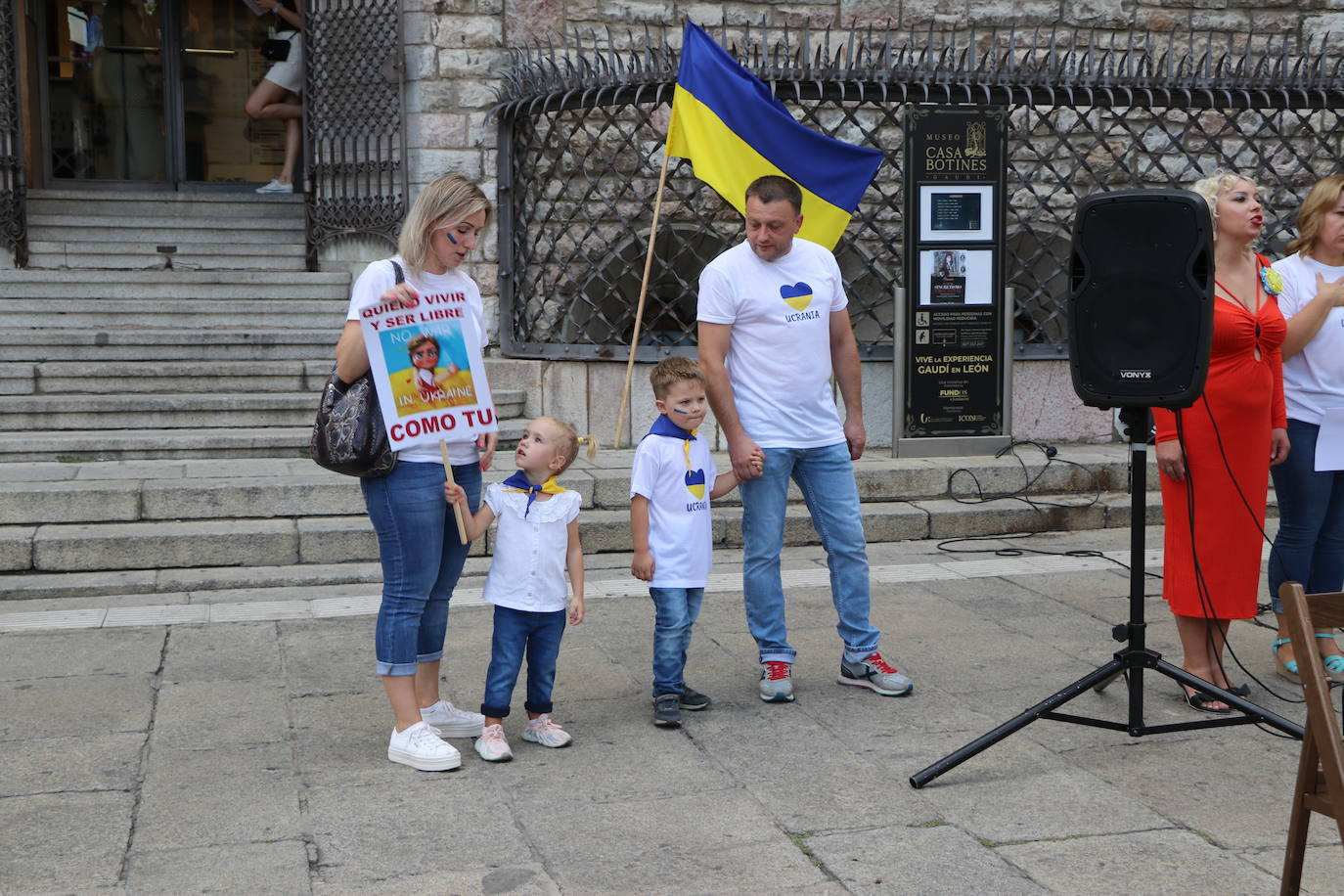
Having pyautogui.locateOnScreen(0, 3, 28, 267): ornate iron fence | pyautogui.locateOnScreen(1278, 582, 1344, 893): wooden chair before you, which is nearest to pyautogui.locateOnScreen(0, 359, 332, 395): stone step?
pyautogui.locateOnScreen(0, 3, 28, 267): ornate iron fence

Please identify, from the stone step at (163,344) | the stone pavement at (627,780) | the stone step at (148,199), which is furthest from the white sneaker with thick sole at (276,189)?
the stone pavement at (627,780)

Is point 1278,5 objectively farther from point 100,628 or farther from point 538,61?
point 100,628

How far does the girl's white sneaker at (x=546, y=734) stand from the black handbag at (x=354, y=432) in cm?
95

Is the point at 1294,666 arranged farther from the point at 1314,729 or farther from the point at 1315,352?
the point at 1314,729

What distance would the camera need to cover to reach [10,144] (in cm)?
1051

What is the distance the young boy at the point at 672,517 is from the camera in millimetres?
4695

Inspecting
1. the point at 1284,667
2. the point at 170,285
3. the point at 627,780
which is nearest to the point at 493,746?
the point at 627,780

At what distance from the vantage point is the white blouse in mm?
4355

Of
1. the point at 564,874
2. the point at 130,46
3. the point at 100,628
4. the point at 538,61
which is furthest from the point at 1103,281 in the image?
the point at 130,46

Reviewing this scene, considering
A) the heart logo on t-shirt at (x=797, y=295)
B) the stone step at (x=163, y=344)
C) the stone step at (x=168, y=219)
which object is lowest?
the stone step at (x=163, y=344)

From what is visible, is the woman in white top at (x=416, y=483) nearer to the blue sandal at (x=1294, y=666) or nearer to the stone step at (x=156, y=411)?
the blue sandal at (x=1294, y=666)

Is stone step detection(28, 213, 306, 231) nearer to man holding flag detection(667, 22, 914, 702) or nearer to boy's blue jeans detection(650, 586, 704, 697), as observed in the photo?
man holding flag detection(667, 22, 914, 702)

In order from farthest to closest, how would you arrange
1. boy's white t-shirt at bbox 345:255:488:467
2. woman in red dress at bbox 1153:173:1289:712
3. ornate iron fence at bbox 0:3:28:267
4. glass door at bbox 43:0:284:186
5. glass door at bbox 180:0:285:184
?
1. glass door at bbox 180:0:285:184
2. glass door at bbox 43:0:284:186
3. ornate iron fence at bbox 0:3:28:267
4. woman in red dress at bbox 1153:173:1289:712
5. boy's white t-shirt at bbox 345:255:488:467

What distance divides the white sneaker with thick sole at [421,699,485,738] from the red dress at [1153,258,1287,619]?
7.97 ft
